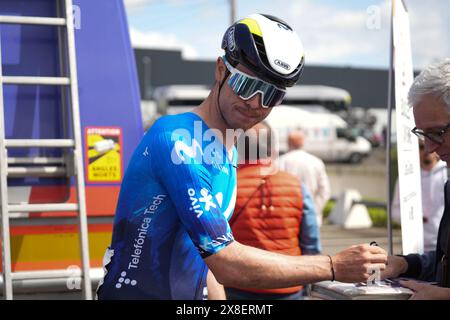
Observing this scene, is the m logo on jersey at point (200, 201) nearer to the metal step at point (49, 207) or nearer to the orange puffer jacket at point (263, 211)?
the metal step at point (49, 207)

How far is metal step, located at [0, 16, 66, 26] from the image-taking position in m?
3.79

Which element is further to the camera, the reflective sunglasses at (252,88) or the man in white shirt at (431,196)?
the man in white shirt at (431,196)

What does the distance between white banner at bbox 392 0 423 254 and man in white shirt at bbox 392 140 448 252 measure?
247 centimetres

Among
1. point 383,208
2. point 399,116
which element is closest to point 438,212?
point 399,116

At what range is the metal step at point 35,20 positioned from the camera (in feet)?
12.4

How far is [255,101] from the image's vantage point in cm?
238

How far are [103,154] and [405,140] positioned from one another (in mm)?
1766

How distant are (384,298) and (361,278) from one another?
120 millimetres

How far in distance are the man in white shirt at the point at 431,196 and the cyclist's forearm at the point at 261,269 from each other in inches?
159

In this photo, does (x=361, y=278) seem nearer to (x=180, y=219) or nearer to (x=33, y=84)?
(x=180, y=219)

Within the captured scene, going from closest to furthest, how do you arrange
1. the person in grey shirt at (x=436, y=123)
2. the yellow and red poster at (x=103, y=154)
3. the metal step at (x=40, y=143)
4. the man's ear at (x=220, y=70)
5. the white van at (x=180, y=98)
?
the man's ear at (x=220, y=70) < the person in grey shirt at (x=436, y=123) < the metal step at (x=40, y=143) < the yellow and red poster at (x=103, y=154) < the white van at (x=180, y=98)

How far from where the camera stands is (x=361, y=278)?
92.0 inches

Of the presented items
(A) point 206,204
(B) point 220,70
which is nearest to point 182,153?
(A) point 206,204

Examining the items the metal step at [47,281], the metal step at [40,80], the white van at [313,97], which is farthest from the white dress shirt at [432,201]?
the white van at [313,97]
